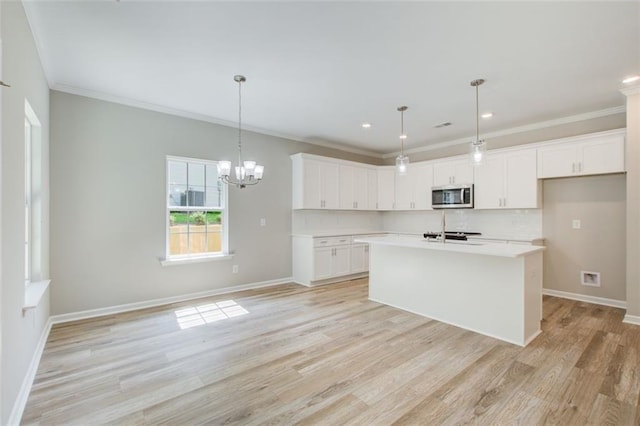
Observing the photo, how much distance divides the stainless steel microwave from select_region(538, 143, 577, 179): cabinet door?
3.40 feet

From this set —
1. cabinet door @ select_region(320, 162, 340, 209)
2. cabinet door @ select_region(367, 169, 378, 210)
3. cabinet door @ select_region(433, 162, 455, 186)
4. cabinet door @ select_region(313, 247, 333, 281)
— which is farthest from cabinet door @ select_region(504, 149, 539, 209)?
cabinet door @ select_region(313, 247, 333, 281)

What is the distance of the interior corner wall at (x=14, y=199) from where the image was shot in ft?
5.49

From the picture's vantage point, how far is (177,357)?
8.72ft

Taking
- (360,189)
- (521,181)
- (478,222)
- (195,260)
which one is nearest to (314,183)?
(360,189)

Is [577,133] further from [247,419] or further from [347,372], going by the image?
[247,419]

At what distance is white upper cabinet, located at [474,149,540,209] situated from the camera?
4.53 meters

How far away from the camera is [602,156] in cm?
392

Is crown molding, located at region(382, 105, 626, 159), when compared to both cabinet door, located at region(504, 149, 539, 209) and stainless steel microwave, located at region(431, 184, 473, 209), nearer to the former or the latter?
cabinet door, located at region(504, 149, 539, 209)

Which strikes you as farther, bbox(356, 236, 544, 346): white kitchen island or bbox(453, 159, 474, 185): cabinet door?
bbox(453, 159, 474, 185): cabinet door

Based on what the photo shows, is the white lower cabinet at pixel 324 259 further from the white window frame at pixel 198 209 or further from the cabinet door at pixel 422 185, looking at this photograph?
the cabinet door at pixel 422 185

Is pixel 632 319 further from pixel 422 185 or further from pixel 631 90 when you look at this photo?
pixel 422 185

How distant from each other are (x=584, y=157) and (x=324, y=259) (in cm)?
399

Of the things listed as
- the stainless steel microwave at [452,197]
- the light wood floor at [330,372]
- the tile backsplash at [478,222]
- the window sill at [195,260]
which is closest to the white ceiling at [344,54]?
the stainless steel microwave at [452,197]

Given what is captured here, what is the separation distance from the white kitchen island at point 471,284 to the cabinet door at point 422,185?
7.06 feet
